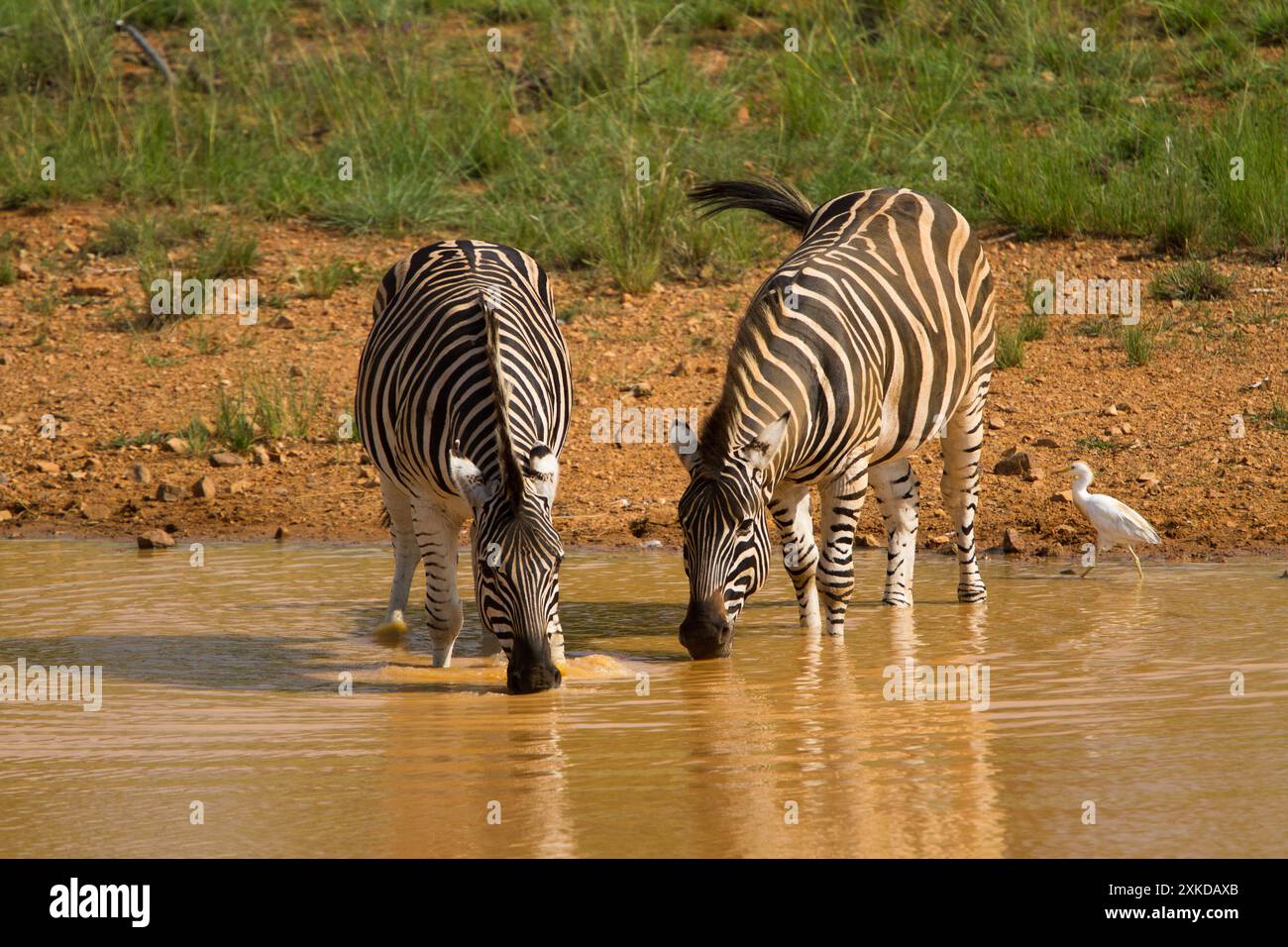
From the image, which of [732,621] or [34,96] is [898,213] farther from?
[34,96]

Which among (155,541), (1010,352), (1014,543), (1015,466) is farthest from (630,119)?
(1014,543)

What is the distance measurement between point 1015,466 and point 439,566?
170 inches

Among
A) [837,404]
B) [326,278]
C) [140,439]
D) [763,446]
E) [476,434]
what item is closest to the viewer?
[476,434]

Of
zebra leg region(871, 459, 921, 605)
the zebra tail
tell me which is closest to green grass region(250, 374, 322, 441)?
the zebra tail

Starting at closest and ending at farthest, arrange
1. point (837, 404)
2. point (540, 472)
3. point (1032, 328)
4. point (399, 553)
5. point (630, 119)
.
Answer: point (540, 472), point (837, 404), point (399, 553), point (1032, 328), point (630, 119)

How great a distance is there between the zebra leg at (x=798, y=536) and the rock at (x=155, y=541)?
3.94 metres

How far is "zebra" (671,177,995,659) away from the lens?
6453 mm

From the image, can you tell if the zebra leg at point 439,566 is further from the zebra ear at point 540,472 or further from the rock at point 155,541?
the rock at point 155,541

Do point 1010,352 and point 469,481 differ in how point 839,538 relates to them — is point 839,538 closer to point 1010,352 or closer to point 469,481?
point 469,481

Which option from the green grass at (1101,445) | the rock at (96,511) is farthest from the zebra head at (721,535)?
the rock at (96,511)

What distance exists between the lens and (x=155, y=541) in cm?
959

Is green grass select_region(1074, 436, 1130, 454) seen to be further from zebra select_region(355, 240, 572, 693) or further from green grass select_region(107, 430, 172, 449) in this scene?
green grass select_region(107, 430, 172, 449)

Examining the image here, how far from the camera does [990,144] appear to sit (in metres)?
13.1

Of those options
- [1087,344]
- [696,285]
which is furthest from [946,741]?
[696,285]
